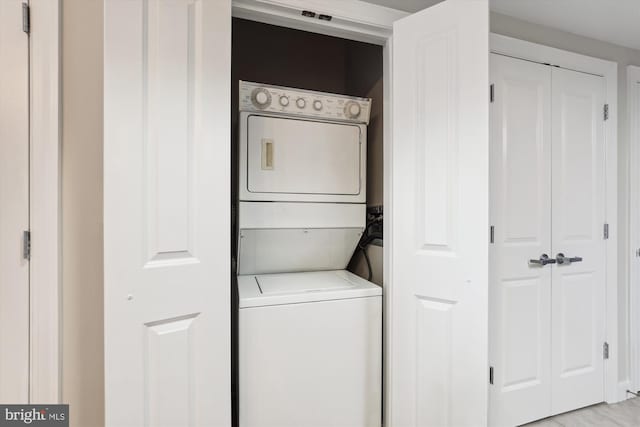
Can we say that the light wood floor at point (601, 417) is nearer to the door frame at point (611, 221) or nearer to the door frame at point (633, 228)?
the door frame at point (611, 221)

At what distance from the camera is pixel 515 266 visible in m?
1.89

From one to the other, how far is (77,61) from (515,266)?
2.42m

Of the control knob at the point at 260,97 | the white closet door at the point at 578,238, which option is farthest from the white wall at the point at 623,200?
the control knob at the point at 260,97

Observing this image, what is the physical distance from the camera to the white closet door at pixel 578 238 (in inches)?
Result: 78.8

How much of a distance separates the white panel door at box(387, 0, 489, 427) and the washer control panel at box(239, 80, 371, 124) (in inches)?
11.5

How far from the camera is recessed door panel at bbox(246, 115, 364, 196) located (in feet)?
5.34

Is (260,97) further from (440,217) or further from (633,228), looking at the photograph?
(633,228)

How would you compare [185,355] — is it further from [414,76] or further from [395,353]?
[414,76]

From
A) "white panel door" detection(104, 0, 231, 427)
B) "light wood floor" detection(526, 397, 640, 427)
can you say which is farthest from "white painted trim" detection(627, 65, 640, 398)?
"white panel door" detection(104, 0, 231, 427)
